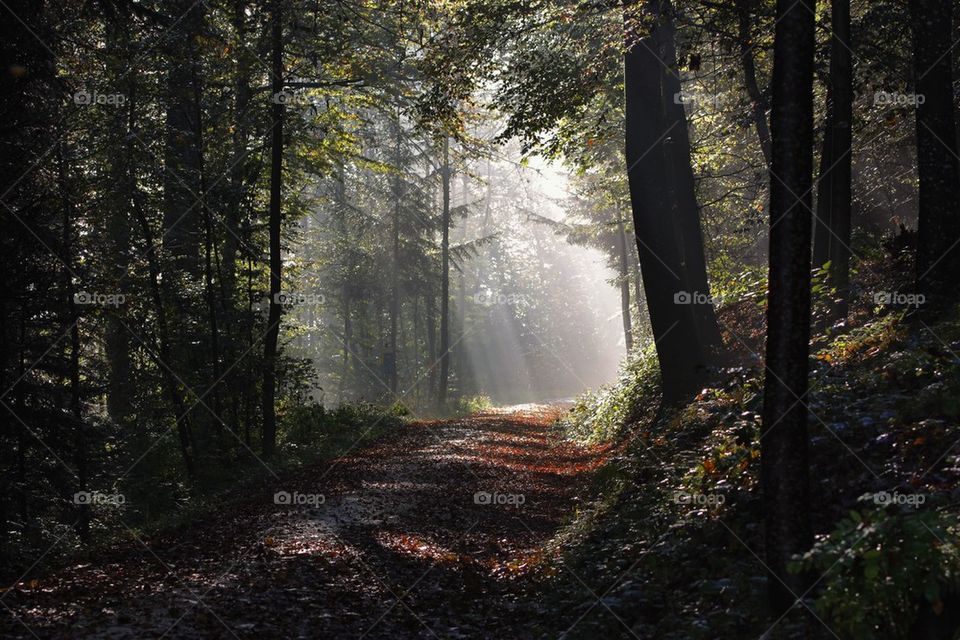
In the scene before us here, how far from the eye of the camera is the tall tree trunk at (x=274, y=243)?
1712 cm

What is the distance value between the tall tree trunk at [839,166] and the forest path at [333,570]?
5.56m

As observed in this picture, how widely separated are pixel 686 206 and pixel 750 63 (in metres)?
3.52

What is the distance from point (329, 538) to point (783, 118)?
270 inches

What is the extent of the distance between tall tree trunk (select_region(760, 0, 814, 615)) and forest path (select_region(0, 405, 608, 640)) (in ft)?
7.99

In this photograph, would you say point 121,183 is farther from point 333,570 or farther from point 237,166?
point 333,570

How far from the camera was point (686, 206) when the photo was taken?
54.6 feet

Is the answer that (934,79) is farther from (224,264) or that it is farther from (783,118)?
(224,264)

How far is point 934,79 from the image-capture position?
10.3m

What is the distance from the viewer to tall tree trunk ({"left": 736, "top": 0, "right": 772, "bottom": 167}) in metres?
12.5

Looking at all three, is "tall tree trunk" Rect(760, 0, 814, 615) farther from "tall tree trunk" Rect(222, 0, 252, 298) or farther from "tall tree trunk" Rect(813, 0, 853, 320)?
"tall tree trunk" Rect(222, 0, 252, 298)

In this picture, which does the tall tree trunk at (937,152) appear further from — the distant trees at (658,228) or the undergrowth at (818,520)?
the distant trees at (658,228)

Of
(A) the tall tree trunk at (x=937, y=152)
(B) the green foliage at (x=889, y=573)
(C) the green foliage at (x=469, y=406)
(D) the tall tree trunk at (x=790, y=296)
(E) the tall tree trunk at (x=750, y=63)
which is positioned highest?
(E) the tall tree trunk at (x=750, y=63)

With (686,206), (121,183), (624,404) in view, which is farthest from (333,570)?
(686,206)

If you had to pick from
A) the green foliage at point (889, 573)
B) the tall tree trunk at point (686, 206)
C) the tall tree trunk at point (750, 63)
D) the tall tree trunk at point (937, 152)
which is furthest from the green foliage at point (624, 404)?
the green foliage at point (889, 573)
